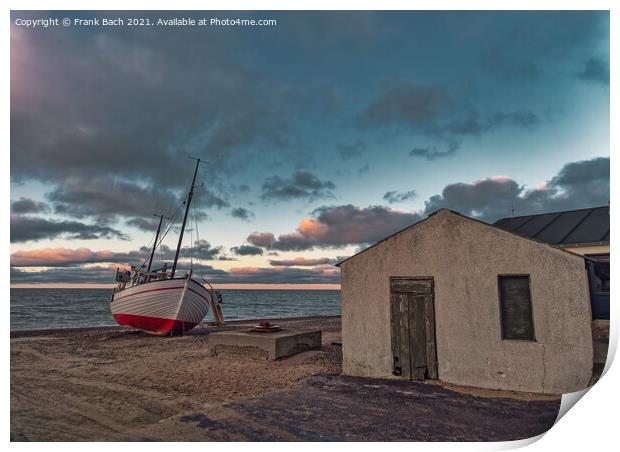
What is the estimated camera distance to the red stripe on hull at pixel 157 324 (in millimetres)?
21328

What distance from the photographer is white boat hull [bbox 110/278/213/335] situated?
2120 cm

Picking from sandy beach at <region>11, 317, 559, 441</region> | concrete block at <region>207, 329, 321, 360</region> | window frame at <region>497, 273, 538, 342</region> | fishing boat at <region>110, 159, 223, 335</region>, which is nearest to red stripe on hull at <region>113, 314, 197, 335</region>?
fishing boat at <region>110, 159, 223, 335</region>

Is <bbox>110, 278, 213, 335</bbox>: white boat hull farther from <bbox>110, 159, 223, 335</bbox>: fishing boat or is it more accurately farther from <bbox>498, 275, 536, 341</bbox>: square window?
<bbox>498, 275, 536, 341</bbox>: square window

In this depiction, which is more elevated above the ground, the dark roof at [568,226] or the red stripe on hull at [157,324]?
the dark roof at [568,226]

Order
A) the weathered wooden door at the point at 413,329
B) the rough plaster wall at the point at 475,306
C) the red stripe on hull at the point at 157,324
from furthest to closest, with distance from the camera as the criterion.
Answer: the red stripe on hull at the point at 157,324, the weathered wooden door at the point at 413,329, the rough plaster wall at the point at 475,306

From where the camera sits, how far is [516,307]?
8.45 meters

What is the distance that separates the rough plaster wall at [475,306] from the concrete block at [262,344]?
2.70 m

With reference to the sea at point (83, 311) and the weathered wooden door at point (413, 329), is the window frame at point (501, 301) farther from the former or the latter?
the sea at point (83, 311)

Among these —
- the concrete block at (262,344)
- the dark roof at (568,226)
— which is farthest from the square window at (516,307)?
the concrete block at (262,344)

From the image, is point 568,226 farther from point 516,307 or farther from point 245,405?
point 245,405

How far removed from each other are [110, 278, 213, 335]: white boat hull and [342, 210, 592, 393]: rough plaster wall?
13.5 meters

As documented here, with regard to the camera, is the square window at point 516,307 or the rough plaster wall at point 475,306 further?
the square window at point 516,307

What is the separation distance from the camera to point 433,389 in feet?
28.3

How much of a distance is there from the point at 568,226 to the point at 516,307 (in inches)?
179
